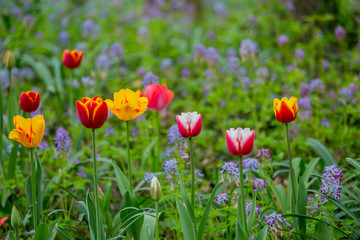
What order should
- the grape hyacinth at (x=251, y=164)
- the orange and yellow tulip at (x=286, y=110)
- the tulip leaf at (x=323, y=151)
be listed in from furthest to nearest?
the tulip leaf at (x=323, y=151) < the grape hyacinth at (x=251, y=164) < the orange and yellow tulip at (x=286, y=110)

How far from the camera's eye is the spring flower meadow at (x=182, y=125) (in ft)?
4.75

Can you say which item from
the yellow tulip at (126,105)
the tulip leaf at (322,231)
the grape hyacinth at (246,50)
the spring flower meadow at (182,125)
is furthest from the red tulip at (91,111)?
the grape hyacinth at (246,50)

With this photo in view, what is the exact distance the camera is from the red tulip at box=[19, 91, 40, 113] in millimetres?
1598

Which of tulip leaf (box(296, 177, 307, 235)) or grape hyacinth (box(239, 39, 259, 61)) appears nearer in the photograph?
tulip leaf (box(296, 177, 307, 235))

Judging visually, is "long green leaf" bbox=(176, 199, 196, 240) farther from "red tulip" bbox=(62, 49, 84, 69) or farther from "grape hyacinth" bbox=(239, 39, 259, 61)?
"grape hyacinth" bbox=(239, 39, 259, 61)

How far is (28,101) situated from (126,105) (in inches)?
20.5

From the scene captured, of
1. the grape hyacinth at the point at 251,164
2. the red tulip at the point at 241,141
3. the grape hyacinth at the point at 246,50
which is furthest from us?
the grape hyacinth at the point at 246,50

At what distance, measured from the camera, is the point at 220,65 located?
3.75m

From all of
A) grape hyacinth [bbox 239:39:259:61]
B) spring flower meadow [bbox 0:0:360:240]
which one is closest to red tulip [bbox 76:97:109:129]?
spring flower meadow [bbox 0:0:360:240]

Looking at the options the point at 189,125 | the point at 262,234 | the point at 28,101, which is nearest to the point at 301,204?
the point at 262,234

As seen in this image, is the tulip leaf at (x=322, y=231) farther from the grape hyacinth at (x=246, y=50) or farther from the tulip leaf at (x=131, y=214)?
the grape hyacinth at (x=246, y=50)

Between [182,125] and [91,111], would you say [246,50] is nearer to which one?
Result: [182,125]

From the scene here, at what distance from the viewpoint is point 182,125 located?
52.5 inches

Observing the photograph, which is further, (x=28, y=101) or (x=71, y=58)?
(x=71, y=58)
